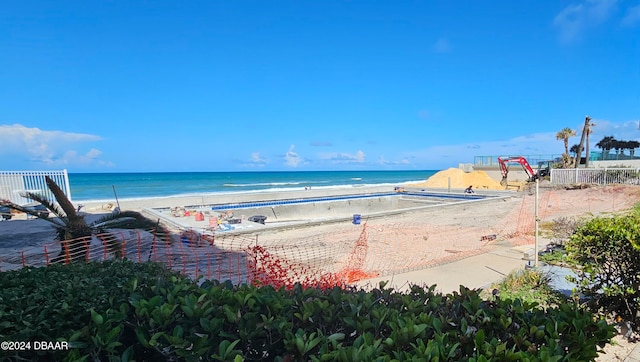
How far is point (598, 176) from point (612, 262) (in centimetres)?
2422

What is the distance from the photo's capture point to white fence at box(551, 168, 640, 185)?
2048 cm

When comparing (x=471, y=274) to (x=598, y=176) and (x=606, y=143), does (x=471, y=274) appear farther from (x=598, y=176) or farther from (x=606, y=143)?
(x=606, y=143)

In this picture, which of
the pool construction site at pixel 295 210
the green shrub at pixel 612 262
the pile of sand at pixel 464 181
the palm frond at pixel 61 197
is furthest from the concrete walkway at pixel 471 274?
the pile of sand at pixel 464 181

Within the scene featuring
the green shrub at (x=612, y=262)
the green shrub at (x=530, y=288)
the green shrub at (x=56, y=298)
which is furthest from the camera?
the green shrub at (x=530, y=288)

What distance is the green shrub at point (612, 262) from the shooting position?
2.94 m

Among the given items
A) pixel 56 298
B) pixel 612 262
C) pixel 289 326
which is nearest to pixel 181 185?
pixel 56 298

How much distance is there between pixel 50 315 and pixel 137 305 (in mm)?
470

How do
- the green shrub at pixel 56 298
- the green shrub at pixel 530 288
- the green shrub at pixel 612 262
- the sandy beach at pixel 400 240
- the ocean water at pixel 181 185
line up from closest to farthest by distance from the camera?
the green shrub at pixel 56 298 < the green shrub at pixel 612 262 < the green shrub at pixel 530 288 < the sandy beach at pixel 400 240 < the ocean water at pixel 181 185

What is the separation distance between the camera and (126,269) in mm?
2594

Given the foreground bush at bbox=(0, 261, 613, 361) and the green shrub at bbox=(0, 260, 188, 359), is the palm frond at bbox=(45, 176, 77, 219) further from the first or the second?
the foreground bush at bbox=(0, 261, 613, 361)

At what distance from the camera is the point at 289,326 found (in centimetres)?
156

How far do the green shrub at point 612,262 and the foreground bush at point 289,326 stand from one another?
183cm

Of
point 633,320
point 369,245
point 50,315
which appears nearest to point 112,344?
point 50,315

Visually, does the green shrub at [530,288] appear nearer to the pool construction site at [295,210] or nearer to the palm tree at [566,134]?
the pool construction site at [295,210]
